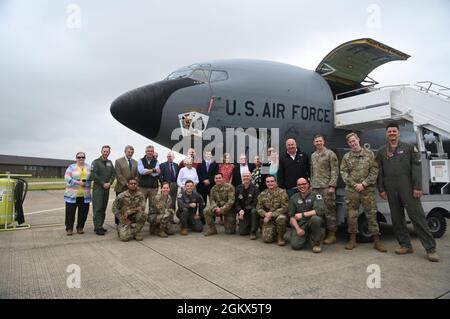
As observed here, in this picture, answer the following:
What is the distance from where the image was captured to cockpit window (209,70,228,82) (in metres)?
7.48

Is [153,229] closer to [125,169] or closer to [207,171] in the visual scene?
[125,169]

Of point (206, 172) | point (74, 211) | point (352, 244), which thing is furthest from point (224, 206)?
point (74, 211)

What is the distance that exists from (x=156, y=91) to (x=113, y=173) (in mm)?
2093

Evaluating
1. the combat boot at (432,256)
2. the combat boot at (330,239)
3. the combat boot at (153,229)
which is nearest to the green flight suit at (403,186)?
the combat boot at (432,256)

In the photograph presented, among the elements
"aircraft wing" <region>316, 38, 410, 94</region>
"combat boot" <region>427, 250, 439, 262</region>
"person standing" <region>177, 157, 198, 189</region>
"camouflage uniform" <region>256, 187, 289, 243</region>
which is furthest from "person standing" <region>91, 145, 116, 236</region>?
"aircraft wing" <region>316, 38, 410, 94</region>

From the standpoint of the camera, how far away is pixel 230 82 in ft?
24.3

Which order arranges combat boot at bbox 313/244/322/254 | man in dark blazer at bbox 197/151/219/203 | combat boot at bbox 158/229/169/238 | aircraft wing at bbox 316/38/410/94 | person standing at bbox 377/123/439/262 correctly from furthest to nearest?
aircraft wing at bbox 316/38/410/94, man in dark blazer at bbox 197/151/219/203, combat boot at bbox 158/229/169/238, combat boot at bbox 313/244/322/254, person standing at bbox 377/123/439/262

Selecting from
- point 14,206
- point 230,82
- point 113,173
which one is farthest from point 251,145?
point 14,206

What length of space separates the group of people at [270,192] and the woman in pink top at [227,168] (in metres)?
0.02

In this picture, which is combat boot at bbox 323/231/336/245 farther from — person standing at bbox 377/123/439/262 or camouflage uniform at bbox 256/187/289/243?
person standing at bbox 377/123/439/262

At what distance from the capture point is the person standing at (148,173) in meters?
6.30

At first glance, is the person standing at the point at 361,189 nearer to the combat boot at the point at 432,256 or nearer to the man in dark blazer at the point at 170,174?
the combat boot at the point at 432,256

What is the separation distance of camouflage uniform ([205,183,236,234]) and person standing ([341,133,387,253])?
7.03 ft
